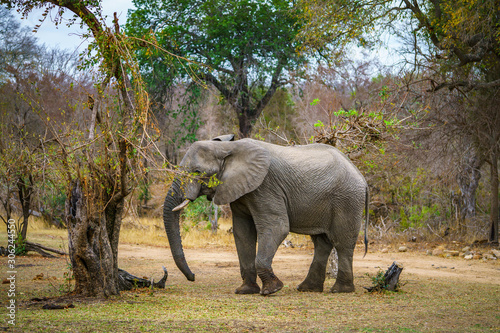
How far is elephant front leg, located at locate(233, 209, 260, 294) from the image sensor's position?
839 cm

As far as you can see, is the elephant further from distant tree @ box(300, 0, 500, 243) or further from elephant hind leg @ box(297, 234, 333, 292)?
distant tree @ box(300, 0, 500, 243)

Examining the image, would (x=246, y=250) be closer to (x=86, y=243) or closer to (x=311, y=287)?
(x=311, y=287)

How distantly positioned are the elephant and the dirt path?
1.97 meters

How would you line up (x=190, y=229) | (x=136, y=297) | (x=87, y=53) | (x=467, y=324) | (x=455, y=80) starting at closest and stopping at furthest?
1. (x=467, y=324)
2. (x=87, y=53)
3. (x=136, y=297)
4. (x=455, y=80)
5. (x=190, y=229)

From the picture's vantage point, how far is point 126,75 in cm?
722

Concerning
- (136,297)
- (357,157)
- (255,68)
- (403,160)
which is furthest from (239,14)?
(136,297)

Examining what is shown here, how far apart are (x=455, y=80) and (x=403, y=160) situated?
3165 millimetres

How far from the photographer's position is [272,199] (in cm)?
827

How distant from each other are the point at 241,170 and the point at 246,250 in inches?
52.0

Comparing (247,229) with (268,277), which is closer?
(268,277)

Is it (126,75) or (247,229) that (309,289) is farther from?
(126,75)

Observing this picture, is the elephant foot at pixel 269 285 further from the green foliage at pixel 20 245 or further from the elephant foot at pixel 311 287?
the green foliage at pixel 20 245

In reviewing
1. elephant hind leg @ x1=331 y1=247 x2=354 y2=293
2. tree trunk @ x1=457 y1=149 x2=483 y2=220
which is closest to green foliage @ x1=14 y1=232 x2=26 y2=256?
elephant hind leg @ x1=331 y1=247 x2=354 y2=293

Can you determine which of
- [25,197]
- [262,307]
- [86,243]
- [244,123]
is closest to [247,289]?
[262,307]
